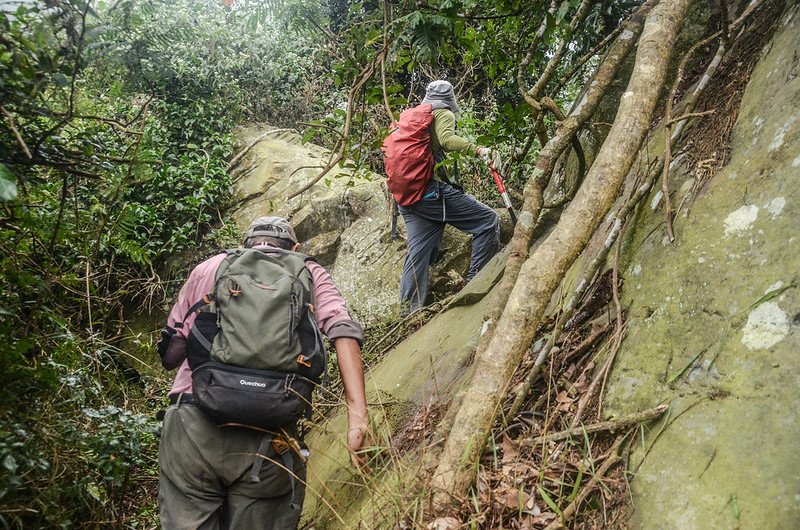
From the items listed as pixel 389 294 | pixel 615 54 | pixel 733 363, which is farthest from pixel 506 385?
pixel 389 294

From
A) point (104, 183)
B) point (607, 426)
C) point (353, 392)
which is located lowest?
point (607, 426)

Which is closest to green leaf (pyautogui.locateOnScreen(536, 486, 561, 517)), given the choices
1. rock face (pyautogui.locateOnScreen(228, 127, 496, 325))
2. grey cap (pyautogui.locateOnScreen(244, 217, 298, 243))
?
grey cap (pyautogui.locateOnScreen(244, 217, 298, 243))

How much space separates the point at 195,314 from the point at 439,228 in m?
3.63

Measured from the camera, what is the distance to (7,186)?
1618 mm

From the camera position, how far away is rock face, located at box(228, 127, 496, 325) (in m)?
7.05

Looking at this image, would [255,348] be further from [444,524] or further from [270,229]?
[444,524]

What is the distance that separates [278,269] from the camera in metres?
2.84

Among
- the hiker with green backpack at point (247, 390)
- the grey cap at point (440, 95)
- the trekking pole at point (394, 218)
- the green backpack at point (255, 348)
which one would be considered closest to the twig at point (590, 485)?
the hiker with green backpack at point (247, 390)

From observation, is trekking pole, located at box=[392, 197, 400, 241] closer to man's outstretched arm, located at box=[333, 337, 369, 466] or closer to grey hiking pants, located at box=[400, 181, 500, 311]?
grey hiking pants, located at box=[400, 181, 500, 311]

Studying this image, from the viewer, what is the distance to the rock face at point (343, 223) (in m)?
7.05

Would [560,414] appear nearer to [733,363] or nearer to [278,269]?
[733,363]

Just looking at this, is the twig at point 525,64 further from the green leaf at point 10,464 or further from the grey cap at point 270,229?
the green leaf at point 10,464

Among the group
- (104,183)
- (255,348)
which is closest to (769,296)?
(255,348)

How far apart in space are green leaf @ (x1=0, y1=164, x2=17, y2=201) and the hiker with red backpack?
156 inches
